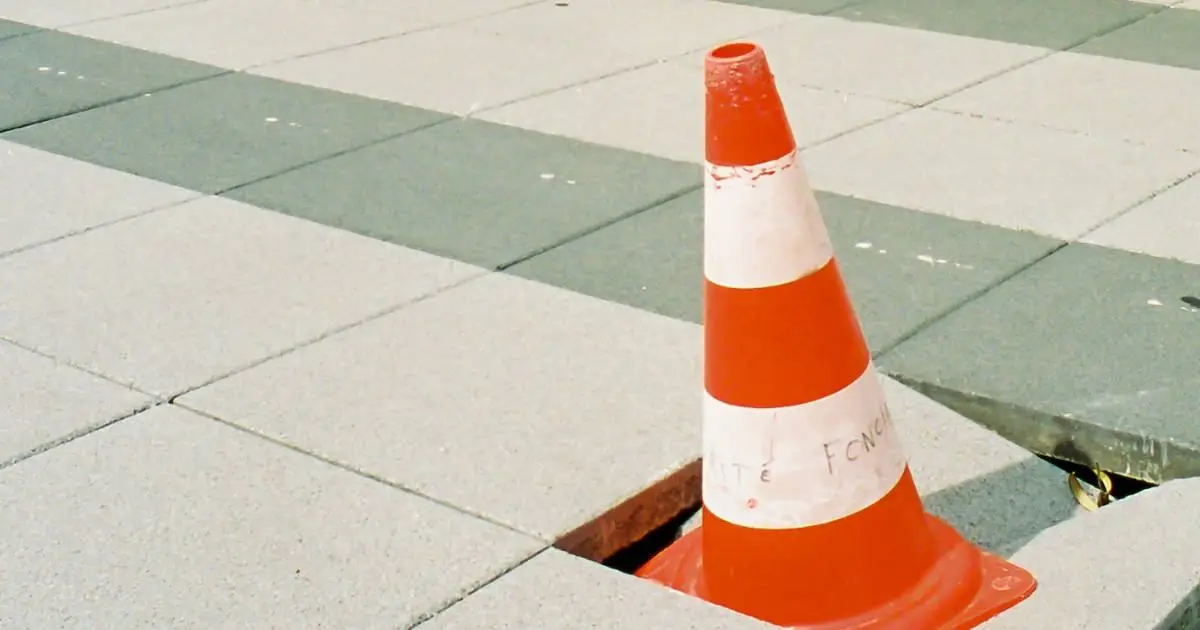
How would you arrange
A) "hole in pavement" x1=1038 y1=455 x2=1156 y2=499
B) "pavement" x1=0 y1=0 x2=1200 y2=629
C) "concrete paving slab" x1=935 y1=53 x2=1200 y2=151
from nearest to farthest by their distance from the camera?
1. "pavement" x1=0 y1=0 x2=1200 y2=629
2. "hole in pavement" x1=1038 y1=455 x2=1156 y2=499
3. "concrete paving slab" x1=935 y1=53 x2=1200 y2=151

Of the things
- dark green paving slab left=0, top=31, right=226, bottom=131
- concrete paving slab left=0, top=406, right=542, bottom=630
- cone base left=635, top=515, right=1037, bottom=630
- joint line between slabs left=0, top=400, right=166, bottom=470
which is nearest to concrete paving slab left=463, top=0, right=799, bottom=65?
dark green paving slab left=0, top=31, right=226, bottom=131

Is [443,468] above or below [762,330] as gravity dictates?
below

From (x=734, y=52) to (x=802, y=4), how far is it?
5.58 m

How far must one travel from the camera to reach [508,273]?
14.8 ft

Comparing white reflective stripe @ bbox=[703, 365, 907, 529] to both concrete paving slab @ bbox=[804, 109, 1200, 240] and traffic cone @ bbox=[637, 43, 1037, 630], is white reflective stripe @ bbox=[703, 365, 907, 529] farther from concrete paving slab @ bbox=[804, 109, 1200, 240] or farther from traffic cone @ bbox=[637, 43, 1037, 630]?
concrete paving slab @ bbox=[804, 109, 1200, 240]

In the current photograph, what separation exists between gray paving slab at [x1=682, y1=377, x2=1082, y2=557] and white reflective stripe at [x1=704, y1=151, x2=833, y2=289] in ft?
2.46

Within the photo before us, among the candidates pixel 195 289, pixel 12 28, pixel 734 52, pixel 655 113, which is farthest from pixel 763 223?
pixel 12 28

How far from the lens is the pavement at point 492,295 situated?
305 cm

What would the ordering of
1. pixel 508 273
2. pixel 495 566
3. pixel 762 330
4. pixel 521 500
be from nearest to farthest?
1. pixel 762 330
2. pixel 495 566
3. pixel 521 500
4. pixel 508 273

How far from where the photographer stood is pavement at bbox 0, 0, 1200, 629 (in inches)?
120

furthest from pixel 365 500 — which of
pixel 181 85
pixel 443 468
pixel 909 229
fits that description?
pixel 181 85

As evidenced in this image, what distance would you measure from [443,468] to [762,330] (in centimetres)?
91

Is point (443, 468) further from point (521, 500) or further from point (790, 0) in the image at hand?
point (790, 0)

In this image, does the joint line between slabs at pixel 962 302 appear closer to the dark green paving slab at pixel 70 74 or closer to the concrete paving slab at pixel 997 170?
the concrete paving slab at pixel 997 170
